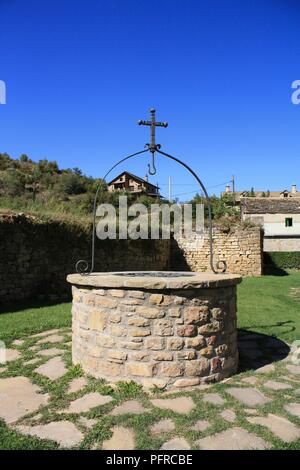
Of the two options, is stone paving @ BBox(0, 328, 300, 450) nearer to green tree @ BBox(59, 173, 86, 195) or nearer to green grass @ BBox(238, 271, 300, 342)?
green grass @ BBox(238, 271, 300, 342)

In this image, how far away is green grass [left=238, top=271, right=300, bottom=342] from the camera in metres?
6.03

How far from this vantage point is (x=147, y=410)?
3.09 meters

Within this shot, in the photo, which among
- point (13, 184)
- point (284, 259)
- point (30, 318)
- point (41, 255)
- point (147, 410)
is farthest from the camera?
point (13, 184)

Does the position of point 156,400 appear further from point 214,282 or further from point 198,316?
point 214,282

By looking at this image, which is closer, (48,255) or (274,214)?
(48,255)

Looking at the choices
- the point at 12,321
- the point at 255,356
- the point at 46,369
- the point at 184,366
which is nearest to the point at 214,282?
the point at 184,366

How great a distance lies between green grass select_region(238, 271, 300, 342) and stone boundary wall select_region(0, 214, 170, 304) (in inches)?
185

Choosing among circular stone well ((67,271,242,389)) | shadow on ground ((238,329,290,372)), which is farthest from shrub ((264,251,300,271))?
circular stone well ((67,271,242,389))

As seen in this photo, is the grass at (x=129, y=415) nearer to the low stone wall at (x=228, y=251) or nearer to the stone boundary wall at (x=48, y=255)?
the stone boundary wall at (x=48, y=255)

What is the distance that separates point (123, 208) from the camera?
18344mm

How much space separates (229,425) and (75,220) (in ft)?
29.0

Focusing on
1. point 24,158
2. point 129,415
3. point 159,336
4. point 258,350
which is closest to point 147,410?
→ point 129,415

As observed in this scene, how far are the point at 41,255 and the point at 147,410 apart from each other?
7527 millimetres

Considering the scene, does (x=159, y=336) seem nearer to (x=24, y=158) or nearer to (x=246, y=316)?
(x=246, y=316)
